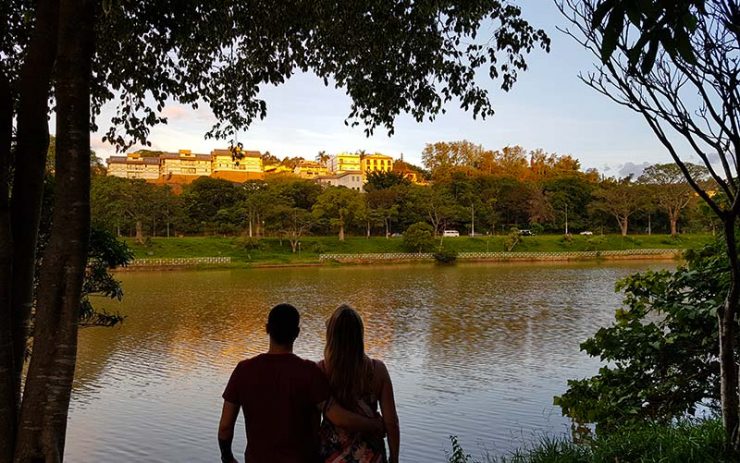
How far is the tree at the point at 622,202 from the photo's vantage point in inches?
1874

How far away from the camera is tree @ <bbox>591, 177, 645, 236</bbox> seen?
47594 mm

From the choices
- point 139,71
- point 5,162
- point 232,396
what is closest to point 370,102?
point 139,71

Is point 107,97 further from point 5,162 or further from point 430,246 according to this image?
point 430,246

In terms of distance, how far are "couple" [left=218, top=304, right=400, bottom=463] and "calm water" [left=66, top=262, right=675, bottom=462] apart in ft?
12.6

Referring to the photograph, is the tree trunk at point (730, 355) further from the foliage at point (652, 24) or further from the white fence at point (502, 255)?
the white fence at point (502, 255)

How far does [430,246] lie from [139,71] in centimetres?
3526

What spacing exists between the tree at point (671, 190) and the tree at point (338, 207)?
892 inches

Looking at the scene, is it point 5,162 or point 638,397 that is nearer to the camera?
point 5,162

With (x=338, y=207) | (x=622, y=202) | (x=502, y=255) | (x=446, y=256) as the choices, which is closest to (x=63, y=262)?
(x=446, y=256)

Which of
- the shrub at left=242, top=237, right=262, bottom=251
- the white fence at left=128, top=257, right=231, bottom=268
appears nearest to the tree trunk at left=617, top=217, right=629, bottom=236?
the shrub at left=242, top=237, right=262, bottom=251

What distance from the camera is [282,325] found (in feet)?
6.53

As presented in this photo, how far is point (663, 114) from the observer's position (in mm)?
2770

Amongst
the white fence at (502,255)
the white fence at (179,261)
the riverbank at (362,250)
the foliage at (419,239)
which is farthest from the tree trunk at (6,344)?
the foliage at (419,239)

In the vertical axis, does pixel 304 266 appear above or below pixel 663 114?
below
